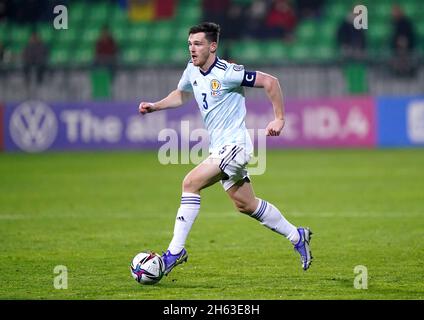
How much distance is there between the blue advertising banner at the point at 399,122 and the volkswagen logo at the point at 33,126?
7308mm

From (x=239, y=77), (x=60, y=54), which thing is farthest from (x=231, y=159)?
(x=60, y=54)

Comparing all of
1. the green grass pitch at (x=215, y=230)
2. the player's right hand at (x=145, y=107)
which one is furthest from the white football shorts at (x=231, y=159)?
the green grass pitch at (x=215, y=230)

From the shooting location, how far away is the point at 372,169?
16.8m

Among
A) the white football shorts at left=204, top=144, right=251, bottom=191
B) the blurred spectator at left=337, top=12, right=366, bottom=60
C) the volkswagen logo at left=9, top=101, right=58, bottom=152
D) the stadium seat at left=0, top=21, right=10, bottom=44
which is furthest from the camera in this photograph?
the stadium seat at left=0, top=21, right=10, bottom=44

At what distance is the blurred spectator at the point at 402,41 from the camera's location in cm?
2103

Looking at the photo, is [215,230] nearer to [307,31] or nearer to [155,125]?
[155,125]

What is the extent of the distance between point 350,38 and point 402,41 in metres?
1.22

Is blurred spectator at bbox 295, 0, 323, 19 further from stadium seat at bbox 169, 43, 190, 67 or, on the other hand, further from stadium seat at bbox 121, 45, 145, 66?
stadium seat at bbox 121, 45, 145, 66

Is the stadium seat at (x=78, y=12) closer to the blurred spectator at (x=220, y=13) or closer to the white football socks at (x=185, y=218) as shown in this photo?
the blurred spectator at (x=220, y=13)

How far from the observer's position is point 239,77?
24.8 feet

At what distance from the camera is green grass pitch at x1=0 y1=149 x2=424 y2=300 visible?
7191 mm

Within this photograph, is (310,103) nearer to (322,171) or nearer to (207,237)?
(322,171)

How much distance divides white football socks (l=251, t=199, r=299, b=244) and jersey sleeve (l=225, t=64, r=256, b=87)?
3.46 ft

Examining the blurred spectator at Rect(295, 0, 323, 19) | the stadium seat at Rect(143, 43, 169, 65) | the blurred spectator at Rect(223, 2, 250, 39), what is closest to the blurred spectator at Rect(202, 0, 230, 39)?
the blurred spectator at Rect(223, 2, 250, 39)
